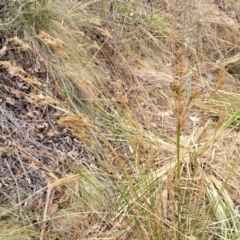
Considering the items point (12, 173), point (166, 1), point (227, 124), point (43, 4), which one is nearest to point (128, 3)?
point (166, 1)

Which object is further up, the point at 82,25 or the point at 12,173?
the point at 82,25

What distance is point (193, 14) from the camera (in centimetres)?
411

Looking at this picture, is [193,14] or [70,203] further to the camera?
[193,14]

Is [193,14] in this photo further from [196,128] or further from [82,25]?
[196,128]

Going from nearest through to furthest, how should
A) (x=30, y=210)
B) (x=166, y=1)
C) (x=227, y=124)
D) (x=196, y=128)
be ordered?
(x=30, y=210) < (x=227, y=124) < (x=196, y=128) < (x=166, y=1)

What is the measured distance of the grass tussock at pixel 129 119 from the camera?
1.83 meters

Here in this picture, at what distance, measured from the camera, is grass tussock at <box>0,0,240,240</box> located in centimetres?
183

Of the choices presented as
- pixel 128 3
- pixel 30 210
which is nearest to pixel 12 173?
pixel 30 210

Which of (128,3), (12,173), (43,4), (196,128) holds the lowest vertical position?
(196,128)

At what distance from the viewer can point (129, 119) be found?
6.72 ft

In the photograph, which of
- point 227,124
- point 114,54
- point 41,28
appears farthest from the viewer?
point 114,54

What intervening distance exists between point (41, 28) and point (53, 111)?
674 millimetres

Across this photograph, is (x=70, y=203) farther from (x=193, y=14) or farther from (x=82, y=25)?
(x=193, y=14)

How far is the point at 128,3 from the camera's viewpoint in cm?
393
